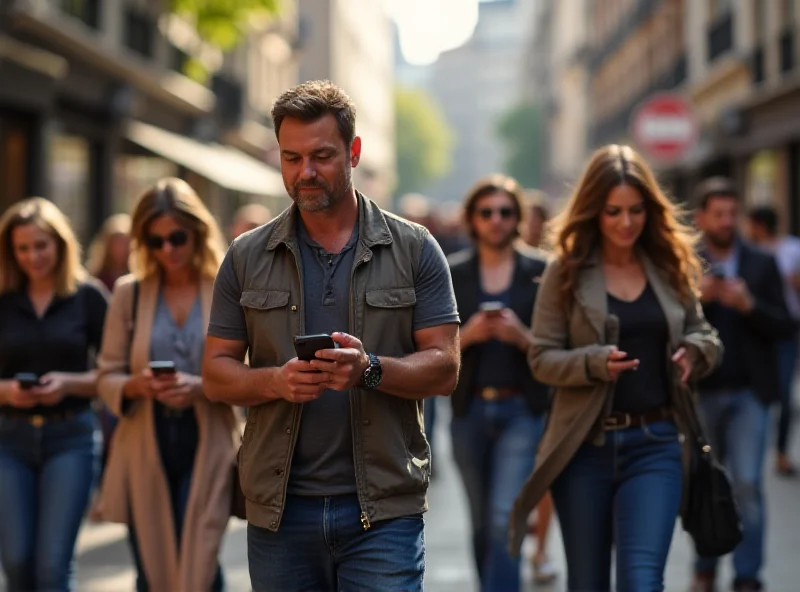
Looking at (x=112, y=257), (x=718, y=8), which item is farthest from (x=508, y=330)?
(x=718, y=8)

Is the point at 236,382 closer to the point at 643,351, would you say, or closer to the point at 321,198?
the point at 321,198

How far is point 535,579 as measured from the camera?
Result: 8.21m

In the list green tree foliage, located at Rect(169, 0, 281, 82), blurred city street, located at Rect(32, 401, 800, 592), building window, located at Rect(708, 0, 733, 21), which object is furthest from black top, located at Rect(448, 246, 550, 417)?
building window, located at Rect(708, 0, 733, 21)

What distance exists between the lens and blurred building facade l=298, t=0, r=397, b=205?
64.8m

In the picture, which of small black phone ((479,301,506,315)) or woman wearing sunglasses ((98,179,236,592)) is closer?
woman wearing sunglasses ((98,179,236,592))

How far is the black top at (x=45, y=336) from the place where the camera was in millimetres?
6301

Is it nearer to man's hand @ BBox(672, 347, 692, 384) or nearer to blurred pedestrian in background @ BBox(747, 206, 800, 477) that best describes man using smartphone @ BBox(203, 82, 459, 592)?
man's hand @ BBox(672, 347, 692, 384)

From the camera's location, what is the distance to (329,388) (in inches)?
150

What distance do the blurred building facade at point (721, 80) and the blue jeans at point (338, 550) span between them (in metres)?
16.6

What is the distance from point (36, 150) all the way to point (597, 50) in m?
44.5

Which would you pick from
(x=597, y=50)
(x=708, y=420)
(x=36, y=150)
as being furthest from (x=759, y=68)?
(x=597, y=50)

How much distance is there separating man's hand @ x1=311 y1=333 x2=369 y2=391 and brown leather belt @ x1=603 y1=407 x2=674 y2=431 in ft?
5.98

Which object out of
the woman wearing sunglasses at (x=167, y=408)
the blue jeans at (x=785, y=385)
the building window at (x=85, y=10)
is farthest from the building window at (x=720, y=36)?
the woman wearing sunglasses at (x=167, y=408)

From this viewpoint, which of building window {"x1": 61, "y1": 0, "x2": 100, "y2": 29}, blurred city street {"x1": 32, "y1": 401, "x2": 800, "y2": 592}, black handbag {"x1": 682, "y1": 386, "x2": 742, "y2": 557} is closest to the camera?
black handbag {"x1": 682, "y1": 386, "x2": 742, "y2": 557}
